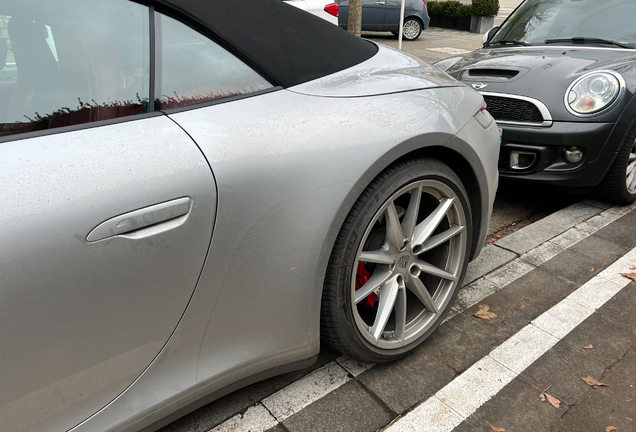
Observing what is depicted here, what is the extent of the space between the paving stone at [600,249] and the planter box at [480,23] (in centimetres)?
1435

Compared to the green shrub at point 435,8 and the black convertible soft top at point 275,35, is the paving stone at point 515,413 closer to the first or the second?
the black convertible soft top at point 275,35

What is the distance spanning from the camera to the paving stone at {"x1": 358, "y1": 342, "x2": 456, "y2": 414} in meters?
2.01

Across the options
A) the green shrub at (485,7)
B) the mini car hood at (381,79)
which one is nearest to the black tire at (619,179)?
the mini car hood at (381,79)

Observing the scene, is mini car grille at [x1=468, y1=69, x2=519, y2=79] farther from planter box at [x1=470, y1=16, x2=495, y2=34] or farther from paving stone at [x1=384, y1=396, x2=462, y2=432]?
planter box at [x1=470, y1=16, x2=495, y2=34]

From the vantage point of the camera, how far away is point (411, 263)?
2.11 metres

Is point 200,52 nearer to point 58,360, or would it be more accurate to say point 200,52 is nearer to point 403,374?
point 58,360

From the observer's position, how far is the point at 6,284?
115 centimetres

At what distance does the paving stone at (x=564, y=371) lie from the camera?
205cm

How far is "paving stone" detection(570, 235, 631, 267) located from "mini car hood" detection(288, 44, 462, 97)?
161 cm

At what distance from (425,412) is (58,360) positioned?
130 centimetres

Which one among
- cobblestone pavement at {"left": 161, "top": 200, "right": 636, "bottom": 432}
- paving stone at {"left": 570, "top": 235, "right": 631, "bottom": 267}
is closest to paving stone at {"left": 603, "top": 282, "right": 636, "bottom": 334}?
cobblestone pavement at {"left": 161, "top": 200, "right": 636, "bottom": 432}

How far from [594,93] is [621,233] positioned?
97cm

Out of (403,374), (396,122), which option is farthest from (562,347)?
(396,122)

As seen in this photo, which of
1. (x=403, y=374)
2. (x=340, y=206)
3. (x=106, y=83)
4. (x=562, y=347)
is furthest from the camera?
(x=562, y=347)
